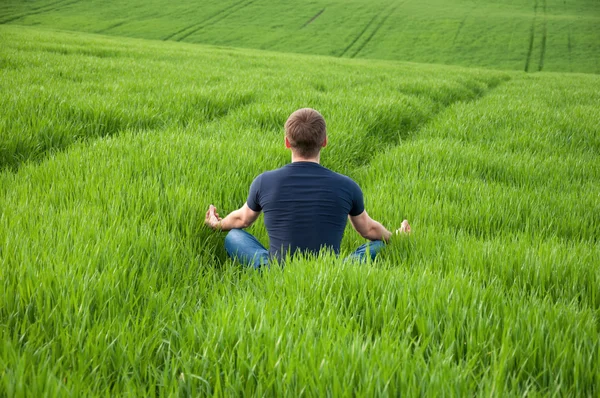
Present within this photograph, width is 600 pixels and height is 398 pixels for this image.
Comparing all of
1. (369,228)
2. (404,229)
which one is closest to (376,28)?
(404,229)

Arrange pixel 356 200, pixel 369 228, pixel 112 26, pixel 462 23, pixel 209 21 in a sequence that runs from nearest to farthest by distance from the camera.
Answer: pixel 356 200
pixel 369 228
pixel 112 26
pixel 462 23
pixel 209 21

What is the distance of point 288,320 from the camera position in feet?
5.64

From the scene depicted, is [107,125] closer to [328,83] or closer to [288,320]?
[288,320]

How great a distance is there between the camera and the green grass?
1481 mm

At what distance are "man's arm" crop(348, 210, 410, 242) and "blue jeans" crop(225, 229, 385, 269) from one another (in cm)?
7

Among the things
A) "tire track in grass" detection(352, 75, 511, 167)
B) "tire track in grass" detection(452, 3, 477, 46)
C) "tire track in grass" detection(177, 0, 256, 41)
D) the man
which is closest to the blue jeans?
the man

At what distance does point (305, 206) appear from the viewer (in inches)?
109

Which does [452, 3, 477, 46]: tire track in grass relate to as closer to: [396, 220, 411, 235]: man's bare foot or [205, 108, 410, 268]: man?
[396, 220, 411, 235]: man's bare foot

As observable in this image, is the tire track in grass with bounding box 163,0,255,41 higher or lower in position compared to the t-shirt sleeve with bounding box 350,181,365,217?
higher

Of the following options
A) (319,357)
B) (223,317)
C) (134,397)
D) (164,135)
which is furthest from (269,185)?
(164,135)

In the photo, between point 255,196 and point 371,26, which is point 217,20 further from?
point 255,196

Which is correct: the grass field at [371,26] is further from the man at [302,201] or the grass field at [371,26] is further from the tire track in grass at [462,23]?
the man at [302,201]

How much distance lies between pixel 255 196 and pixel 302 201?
0.37m

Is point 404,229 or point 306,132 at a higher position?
point 306,132
